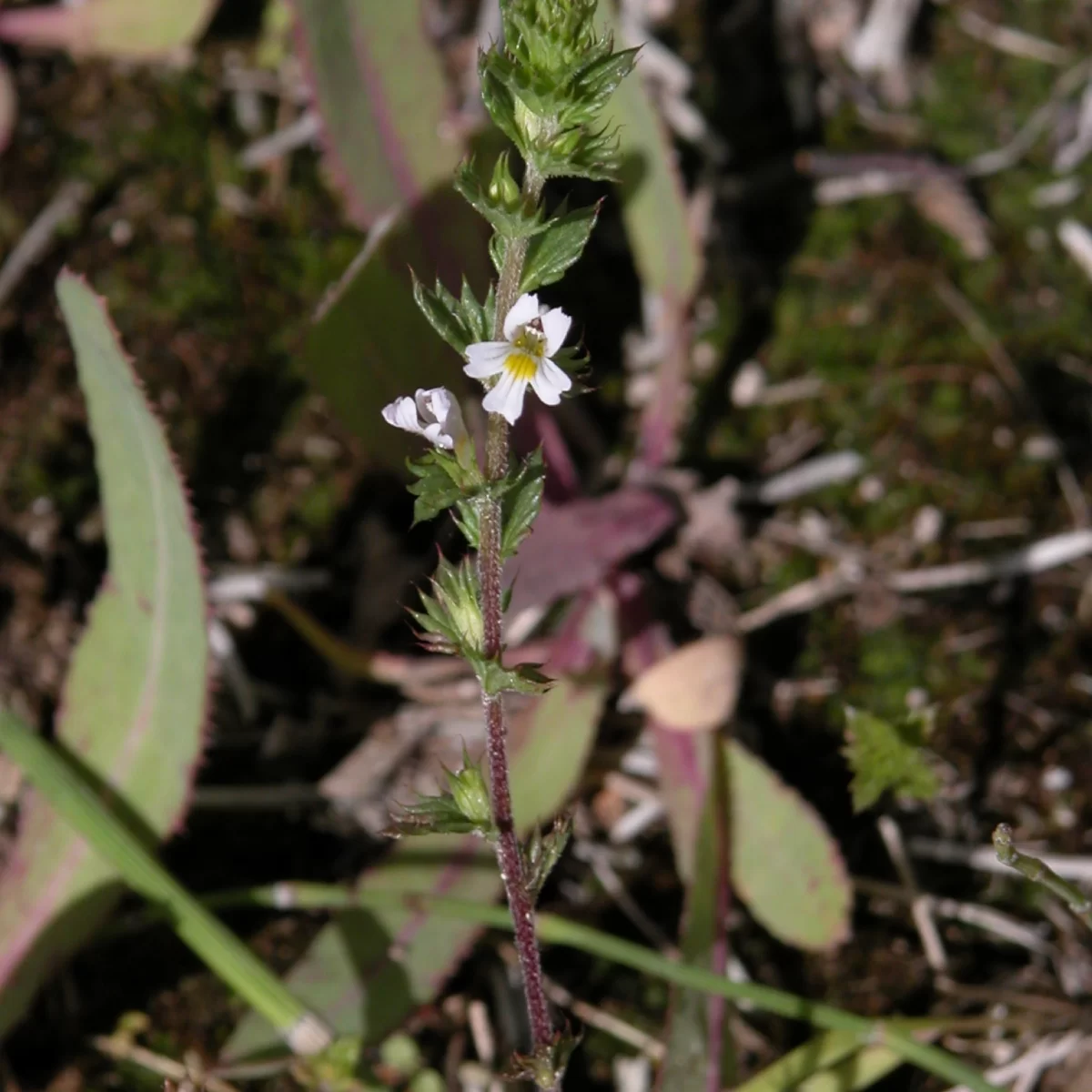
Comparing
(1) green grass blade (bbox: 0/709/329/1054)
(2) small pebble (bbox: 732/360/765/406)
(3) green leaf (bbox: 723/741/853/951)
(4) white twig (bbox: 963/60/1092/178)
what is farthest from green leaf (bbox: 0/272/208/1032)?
(4) white twig (bbox: 963/60/1092/178)

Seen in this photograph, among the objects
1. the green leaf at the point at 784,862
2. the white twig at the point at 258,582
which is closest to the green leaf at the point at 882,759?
the green leaf at the point at 784,862

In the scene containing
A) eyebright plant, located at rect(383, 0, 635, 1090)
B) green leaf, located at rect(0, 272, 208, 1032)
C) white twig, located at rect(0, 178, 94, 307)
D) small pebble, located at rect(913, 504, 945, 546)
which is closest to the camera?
eyebright plant, located at rect(383, 0, 635, 1090)

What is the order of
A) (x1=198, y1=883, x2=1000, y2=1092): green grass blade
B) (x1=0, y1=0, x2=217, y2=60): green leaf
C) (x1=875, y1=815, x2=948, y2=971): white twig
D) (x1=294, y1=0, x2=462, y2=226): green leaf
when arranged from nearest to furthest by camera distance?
(x1=198, y1=883, x2=1000, y2=1092): green grass blade < (x1=875, y1=815, x2=948, y2=971): white twig < (x1=294, y1=0, x2=462, y2=226): green leaf < (x1=0, y1=0, x2=217, y2=60): green leaf

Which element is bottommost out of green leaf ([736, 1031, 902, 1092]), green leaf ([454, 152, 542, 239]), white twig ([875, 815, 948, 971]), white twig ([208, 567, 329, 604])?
green leaf ([736, 1031, 902, 1092])

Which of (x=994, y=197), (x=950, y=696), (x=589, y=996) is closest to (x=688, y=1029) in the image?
(x=589, y=996)

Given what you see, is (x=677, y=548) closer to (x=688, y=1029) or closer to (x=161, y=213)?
(x=688, y=1029)

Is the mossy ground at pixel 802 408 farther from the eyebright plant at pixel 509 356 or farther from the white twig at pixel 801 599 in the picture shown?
the eyebright plant at pixel 509 356

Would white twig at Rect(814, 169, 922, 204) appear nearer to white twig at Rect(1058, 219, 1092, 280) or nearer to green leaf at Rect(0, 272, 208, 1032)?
white twig at Rect(1058, 219, 1092, 280)

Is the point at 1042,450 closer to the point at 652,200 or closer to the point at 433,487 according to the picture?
the point at 652,200
